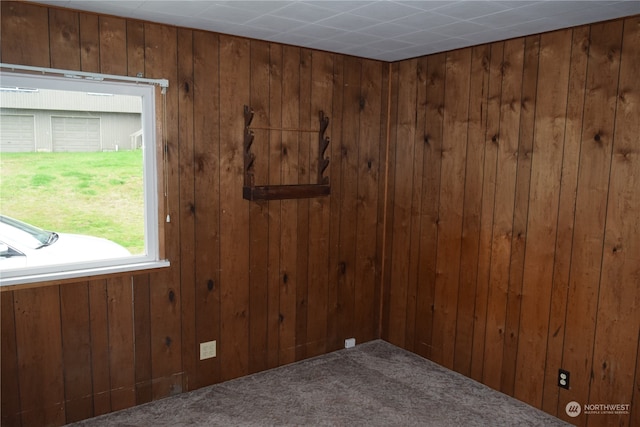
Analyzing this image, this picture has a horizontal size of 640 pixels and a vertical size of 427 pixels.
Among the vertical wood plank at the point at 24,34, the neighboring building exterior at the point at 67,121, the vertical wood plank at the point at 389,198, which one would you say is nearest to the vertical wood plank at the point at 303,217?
the vertical wood plank at the point at 389,198

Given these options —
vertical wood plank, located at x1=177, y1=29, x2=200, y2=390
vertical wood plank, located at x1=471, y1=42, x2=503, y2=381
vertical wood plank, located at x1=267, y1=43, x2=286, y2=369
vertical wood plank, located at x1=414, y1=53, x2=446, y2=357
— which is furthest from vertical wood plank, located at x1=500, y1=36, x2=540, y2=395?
vertical wood plank, located at x1=177, y1=29, x2=200, y2=390

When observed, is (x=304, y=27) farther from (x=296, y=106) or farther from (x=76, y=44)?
(x=76, y=44)

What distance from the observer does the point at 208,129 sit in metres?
3.06

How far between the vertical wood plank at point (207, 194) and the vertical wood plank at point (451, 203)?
155 centimetres

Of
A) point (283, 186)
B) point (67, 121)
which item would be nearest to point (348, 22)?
point (283, 186)

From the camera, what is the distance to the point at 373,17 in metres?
2.58

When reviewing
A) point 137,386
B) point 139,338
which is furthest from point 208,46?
point 137,386

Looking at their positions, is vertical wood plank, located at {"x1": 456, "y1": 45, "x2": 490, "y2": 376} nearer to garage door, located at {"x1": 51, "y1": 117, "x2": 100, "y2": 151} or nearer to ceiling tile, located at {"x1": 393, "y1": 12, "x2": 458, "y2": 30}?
ceiling tile, located at {"x1": 393, "y1": 12, "x2": 458, "y2": 30}

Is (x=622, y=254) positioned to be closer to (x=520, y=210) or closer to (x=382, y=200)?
(x=520, y=210)

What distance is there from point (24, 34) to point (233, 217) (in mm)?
1476

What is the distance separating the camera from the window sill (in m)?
2.53

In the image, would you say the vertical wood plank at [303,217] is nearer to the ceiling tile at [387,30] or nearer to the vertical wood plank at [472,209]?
the ceiling tile at [387,30]

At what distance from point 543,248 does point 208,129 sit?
2115mm

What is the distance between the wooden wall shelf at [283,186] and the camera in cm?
318
